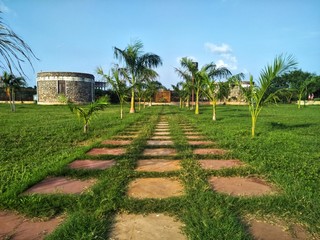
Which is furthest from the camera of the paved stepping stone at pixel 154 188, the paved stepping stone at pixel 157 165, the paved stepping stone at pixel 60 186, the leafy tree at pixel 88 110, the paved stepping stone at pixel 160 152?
the leafy tree at pixel 88 110

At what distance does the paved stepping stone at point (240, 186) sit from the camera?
3053 millimetres

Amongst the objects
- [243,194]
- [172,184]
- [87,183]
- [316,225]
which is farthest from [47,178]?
[316,225]

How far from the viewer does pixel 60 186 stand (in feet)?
10.8

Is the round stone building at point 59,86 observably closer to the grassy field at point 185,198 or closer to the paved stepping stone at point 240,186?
the grassy field at point 185,198

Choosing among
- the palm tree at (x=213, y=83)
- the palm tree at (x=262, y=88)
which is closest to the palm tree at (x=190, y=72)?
the palm tree at (x=213, y=83)

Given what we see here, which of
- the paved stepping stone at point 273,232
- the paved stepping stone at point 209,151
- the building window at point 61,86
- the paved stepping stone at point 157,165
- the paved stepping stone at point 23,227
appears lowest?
the paved stepping stone at point 23,227

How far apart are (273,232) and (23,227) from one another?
1.94m

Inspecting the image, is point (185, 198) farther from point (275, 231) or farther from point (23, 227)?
point (23, 227)

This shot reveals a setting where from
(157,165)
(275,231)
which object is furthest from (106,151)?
(275,231)

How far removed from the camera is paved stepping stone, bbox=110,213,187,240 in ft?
6.91

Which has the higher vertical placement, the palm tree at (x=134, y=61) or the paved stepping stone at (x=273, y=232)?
the palm tree at (x=134, y=61)

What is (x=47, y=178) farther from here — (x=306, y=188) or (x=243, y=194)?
(x=306, y=188)

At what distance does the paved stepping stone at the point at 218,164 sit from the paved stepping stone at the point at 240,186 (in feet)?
1.88

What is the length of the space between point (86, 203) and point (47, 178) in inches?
46.8
